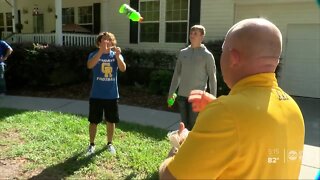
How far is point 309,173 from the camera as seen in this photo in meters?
5.24

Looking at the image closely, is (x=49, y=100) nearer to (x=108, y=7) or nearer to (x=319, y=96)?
(x=108, y=7)

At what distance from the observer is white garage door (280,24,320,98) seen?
10.9 meters

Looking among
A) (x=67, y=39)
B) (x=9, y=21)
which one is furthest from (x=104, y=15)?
(x=9, y=21)

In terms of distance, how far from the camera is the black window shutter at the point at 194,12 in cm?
1296

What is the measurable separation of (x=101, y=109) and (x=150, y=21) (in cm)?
920

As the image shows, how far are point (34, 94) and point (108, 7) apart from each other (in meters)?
5.46

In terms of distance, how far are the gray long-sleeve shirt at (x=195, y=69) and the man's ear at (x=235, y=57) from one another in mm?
3710

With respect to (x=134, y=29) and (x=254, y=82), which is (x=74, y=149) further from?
(x=134, y=29)

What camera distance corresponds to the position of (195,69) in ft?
17.1

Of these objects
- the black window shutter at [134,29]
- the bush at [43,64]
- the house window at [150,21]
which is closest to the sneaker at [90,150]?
the bush at [43,64]

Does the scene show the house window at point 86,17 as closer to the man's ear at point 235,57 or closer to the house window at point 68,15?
the house window at point 68,15

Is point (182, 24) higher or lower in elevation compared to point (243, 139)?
higher

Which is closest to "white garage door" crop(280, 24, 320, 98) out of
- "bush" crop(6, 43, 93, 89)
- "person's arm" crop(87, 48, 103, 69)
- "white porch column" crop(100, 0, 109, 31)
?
Answer: "bush" crop(6, 43, 93, 89)

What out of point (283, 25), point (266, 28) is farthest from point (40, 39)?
point (266, 28)
